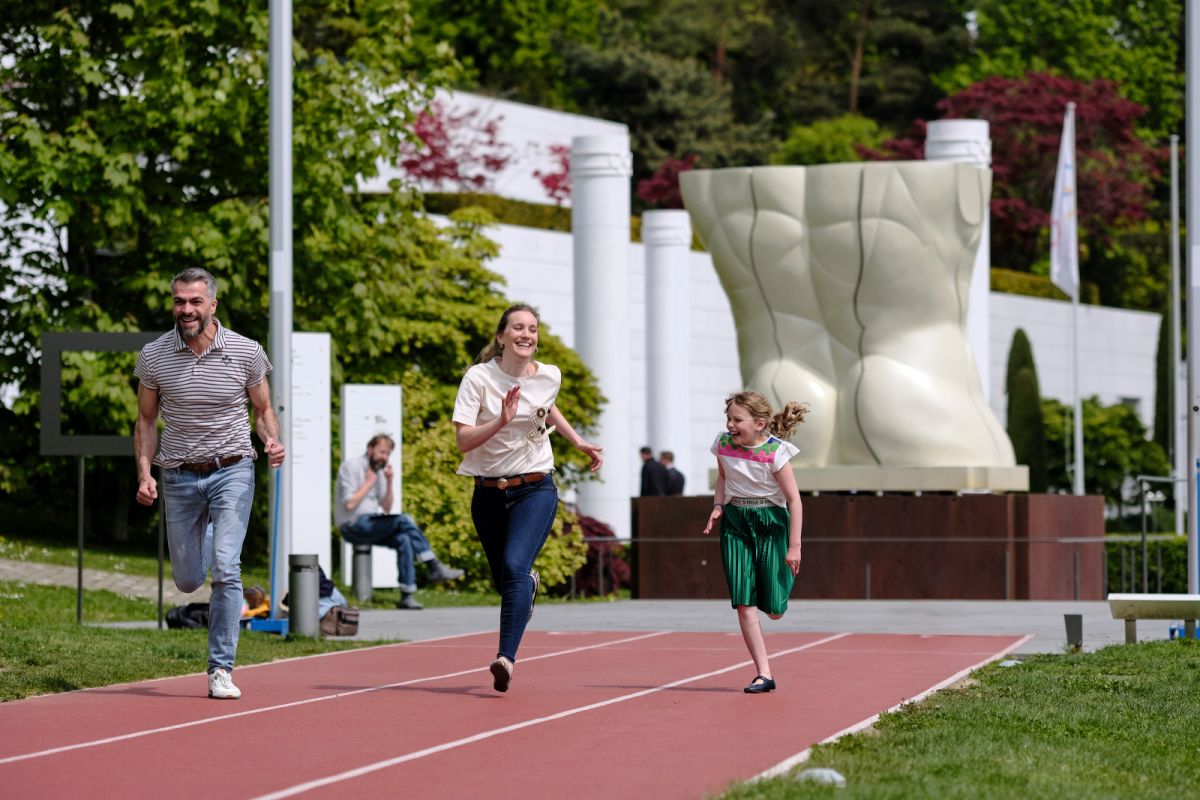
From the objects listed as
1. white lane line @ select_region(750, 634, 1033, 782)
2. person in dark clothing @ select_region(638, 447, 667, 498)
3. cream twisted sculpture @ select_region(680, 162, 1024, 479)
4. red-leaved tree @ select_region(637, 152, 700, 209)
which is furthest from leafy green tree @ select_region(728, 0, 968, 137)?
white lane line @ select_region(750, 634, 1033, 782)

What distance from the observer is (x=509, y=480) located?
10406 millimetres

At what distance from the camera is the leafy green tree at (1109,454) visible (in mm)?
48406

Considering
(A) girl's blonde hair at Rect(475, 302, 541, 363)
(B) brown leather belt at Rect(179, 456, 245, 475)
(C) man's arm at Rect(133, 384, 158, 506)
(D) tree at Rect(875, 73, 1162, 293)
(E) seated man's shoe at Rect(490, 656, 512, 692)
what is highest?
(D) tree at Rect(875, 73, 1162, 293)

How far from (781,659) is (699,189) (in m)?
11.4

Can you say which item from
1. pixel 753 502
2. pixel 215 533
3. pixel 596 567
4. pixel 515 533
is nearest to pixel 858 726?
pixel 753 502

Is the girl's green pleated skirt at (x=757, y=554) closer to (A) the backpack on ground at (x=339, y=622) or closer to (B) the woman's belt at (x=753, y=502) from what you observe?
(B) the woman's belt at (x=753, y=502)

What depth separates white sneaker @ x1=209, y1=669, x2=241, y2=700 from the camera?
33.8ft

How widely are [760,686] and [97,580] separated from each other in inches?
504

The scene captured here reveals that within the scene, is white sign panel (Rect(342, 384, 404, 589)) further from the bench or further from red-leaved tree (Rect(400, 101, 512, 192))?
red-leaved tree (Rect(400, 101, 512, 192))

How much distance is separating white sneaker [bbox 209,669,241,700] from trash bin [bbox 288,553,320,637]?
161 inches

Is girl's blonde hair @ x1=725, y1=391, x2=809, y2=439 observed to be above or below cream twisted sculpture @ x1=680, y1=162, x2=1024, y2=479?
below

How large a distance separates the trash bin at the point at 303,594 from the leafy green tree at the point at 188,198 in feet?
30.3

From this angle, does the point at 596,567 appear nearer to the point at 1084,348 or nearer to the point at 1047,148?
the point at 1084,348

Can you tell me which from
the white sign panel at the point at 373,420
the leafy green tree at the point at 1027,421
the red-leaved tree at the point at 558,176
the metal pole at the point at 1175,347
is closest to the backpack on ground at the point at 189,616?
the white sign panel at the point at 373,420
